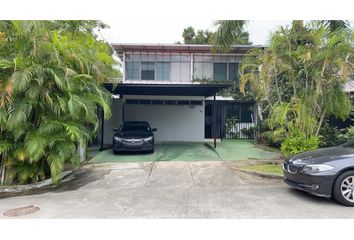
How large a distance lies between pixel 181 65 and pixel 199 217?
16.0 metres

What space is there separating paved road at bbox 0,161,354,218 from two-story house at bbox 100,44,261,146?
311 inches

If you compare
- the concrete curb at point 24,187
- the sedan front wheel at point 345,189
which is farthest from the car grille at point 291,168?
the concrete curb at point 24,187

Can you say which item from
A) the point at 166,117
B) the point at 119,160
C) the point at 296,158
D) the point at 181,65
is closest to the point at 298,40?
the point at 296,158


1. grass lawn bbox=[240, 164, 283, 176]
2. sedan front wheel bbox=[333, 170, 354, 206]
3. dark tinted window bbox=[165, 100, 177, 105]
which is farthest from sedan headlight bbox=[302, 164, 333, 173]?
dark tinted window bbox=[165, 100, 177, 105]

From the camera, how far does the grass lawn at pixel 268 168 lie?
29.5 ft

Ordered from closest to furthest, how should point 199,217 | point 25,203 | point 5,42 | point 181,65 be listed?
point 199,217
point 25,203
point 5,42
point 181,65

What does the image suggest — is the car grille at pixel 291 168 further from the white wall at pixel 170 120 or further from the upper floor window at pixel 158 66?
the upper floor window at pixel 158 66

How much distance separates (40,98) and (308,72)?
8040mm

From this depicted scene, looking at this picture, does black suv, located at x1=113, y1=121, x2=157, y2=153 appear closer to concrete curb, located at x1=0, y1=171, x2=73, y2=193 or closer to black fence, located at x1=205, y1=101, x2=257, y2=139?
concrete curb, located at x1=0, y1=171, x2=73, y2=193

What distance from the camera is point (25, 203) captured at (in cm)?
683

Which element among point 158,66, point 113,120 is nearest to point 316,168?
point 113,120

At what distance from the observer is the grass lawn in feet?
29.5

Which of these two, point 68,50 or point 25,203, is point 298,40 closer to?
point 68,50

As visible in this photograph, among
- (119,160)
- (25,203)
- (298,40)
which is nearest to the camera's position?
(25,203)
